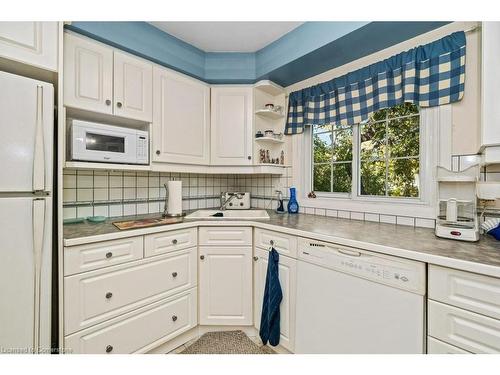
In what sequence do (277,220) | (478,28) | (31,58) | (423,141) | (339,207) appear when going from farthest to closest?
(339,207)
(277,220)
(423,141)
(478,28)
(31,58)

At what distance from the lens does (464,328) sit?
0.93 meters

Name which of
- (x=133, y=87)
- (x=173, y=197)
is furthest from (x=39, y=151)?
(x=173, y=197)

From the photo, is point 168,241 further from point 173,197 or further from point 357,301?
point 357,301

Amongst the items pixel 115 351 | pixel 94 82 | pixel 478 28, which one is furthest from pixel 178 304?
pixel 478 28

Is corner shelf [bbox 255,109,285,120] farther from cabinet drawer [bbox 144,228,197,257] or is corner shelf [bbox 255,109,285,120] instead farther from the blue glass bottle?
cabinet drawer [bbox 144,228,197,257]

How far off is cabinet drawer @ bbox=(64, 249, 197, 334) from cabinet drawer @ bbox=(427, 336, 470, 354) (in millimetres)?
1429

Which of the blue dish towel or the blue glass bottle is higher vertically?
the blue glass bottle

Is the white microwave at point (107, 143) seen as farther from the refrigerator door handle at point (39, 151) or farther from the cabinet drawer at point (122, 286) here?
the cabinet drawer at point (122, 286)

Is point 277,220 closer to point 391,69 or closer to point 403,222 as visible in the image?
point 403,222

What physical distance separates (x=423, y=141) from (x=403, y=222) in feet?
1.88

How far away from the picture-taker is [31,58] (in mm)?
1119

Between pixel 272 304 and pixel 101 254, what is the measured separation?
1114 millimetres

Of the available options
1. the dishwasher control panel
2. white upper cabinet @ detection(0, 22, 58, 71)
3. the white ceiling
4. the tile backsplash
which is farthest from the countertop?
the white ceiling

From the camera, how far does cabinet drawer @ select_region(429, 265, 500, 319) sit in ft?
2.85
